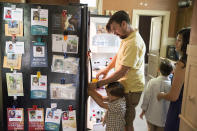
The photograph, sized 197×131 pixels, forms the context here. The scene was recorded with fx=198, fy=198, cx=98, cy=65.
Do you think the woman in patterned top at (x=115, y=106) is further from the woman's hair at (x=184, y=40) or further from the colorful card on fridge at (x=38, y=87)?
the woman's hair at (x=184, y=40)

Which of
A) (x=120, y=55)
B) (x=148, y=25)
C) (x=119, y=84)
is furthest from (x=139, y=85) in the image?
(x=148, y=25)

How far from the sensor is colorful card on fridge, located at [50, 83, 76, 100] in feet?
5.92

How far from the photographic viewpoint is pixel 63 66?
176cm

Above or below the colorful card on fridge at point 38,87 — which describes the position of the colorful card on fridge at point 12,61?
above

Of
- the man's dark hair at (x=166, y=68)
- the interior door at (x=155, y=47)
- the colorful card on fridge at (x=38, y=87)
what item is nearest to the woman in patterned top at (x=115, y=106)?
the colorful card on fridge at (x=38, y=87)

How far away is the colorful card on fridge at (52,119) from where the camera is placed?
1.85 m

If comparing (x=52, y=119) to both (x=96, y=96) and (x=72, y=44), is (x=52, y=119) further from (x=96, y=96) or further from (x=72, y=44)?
(x=72, y=44)

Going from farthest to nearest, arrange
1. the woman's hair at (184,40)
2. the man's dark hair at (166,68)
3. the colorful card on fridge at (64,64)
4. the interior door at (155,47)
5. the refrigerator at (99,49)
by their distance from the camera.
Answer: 1. the interior door at (155,47)
2. the refrigerator at (99,49)
3. the man's dark hair at (166,68)
4. the colorful card on fridge at (64,64)
5. the woman's hair at (184,40)

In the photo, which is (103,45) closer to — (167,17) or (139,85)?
(139,85)

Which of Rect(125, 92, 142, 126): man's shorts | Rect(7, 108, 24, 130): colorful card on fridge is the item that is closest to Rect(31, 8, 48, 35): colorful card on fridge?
Rect(7, 108, 24, 130): colorful card on fridge

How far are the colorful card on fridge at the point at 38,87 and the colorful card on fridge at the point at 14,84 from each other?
10 cm

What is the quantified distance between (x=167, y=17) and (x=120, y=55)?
15.3 feet

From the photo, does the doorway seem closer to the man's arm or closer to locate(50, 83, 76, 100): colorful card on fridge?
the man's arm

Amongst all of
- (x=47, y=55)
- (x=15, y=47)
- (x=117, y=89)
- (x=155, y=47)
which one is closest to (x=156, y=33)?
(x=155, y=47)
